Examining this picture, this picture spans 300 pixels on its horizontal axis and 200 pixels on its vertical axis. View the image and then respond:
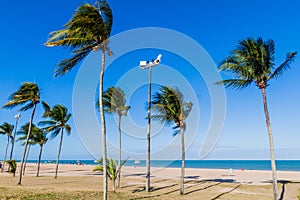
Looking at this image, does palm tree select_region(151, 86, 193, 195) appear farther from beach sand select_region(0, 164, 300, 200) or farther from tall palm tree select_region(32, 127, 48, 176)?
tall palm tree select_region(32, 127, 48, 176)

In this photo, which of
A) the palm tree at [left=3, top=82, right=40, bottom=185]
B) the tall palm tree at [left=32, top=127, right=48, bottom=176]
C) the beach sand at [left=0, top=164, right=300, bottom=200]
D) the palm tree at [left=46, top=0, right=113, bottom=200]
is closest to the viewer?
the palm tree at [left=46, top=0, right=113, bottom=200]

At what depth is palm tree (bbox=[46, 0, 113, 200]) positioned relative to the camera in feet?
32.8

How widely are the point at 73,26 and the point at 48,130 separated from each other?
2074cm

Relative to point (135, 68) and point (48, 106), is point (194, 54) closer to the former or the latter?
point (135, 68)

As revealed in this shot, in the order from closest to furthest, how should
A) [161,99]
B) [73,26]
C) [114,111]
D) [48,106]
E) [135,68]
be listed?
[73,26] < [161,99] < [135,68] < [114,111] < [48,106]

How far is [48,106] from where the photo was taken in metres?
25.2

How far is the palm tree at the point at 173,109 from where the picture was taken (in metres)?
15.9

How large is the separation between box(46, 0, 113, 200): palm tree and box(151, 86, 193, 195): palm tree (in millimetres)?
6304

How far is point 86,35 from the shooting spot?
10430 millimetres

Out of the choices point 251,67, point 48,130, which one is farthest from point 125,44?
point 48,130

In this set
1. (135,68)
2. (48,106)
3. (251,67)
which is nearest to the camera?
(251,67)

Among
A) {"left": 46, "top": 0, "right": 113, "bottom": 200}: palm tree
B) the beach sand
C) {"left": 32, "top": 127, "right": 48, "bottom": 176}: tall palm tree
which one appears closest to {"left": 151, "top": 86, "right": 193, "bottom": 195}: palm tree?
the beach sand

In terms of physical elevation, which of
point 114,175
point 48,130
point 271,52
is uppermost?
point 271,52

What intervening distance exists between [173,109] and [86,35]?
25.4 ft
